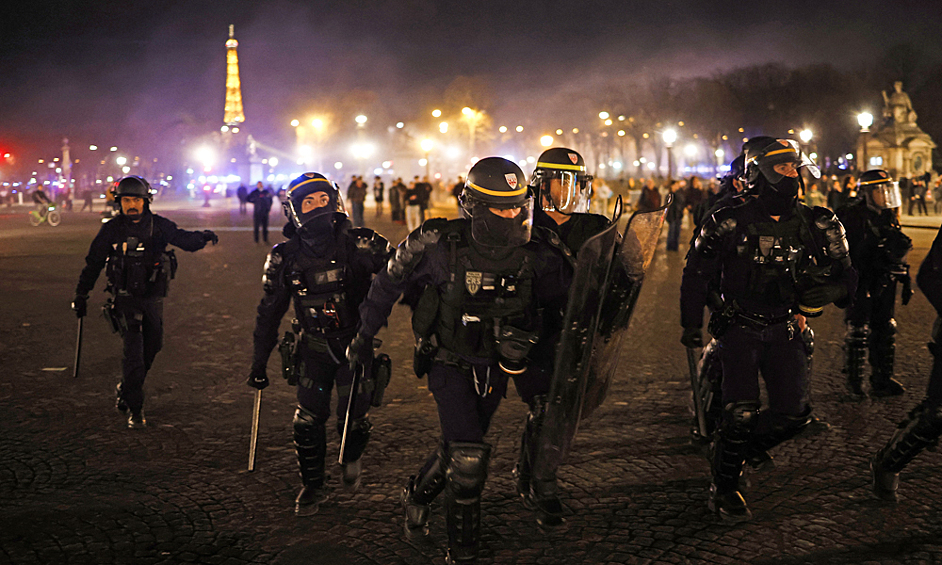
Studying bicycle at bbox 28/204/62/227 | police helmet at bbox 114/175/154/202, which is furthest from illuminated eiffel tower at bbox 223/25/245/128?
police helmet at bbox 114/175/154/202

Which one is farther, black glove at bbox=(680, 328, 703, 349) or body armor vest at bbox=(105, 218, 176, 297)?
body armor vest at bbox=(105, 218, 176, 297)

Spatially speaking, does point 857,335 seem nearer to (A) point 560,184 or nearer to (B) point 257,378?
(A) point 560,184

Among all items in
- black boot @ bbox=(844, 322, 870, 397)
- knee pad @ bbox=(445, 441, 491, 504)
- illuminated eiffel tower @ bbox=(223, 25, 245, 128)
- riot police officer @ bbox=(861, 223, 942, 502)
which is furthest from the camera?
illuminated eiffel tower @ bbox=(223, 25, 245, 128)

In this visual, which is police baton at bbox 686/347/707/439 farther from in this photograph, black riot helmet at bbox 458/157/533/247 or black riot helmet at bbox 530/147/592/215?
black riot helmet at bbox 458/157/533/247

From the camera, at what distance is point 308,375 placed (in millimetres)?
4383

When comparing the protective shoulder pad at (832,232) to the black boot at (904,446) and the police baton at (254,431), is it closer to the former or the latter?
the black boot at (904,446)

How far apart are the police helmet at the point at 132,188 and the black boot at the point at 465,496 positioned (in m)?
3.32

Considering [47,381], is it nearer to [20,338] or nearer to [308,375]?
[20,338]

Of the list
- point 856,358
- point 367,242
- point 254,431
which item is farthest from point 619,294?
point 856,358

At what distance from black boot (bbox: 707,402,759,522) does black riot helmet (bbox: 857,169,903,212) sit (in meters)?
2.99

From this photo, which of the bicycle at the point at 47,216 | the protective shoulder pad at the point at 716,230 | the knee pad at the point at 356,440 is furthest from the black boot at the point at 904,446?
the bicycle at the point at 47,216

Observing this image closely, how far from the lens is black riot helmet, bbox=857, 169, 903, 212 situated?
6.42 m

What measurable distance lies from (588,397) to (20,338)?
6.94m

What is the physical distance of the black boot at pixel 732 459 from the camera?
4141mm
